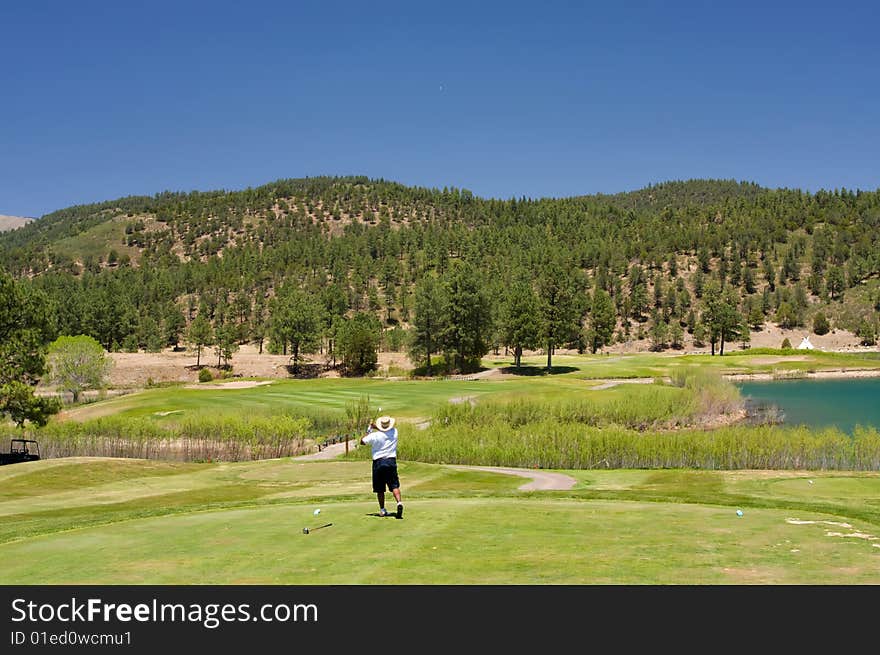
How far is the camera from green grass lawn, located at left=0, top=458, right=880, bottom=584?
9.77m

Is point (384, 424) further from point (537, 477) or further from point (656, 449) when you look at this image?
point (656, 449)

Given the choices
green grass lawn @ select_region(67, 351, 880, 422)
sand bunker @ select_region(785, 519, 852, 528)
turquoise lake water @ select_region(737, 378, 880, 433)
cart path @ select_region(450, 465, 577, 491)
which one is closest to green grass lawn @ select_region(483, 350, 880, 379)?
green grass lawn @ select_region(67, 351, 880, 422)

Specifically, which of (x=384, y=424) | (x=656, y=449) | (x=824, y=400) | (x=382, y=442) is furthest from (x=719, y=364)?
(x=384, y=424)

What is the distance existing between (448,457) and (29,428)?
94.3 feet

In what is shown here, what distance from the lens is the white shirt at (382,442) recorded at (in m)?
14.6

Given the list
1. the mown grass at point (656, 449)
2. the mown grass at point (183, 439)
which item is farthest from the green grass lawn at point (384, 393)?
the mown grass at point (656, 449)

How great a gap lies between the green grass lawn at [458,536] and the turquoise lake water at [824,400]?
93.1ft

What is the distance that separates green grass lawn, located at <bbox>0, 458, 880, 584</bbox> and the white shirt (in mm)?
1438

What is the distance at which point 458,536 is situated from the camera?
41.3 ft

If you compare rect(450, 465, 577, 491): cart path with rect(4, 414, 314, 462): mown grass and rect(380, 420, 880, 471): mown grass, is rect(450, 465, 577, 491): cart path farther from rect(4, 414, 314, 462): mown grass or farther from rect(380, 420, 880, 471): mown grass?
rect(4, 414, 314, 462): mown grass

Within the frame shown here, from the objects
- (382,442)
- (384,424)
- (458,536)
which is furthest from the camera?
(382,442)

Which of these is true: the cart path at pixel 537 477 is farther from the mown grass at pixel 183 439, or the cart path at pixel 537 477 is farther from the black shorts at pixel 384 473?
the black shorts at pixel 384 473

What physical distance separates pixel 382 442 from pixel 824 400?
63.6 meters
